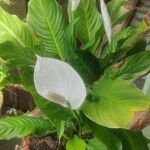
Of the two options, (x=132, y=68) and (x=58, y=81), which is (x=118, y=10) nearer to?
(x=132, y=68)

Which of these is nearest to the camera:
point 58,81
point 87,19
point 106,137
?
point 58,81

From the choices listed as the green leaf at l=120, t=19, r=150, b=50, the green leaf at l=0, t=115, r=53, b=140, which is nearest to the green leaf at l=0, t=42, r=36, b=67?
the green leaf at l=0, t=115, r=53, b=140

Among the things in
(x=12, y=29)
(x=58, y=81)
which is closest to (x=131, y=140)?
(x=58, y=81)

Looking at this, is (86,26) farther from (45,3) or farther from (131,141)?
(131,141)

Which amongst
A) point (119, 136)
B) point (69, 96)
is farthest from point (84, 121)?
point (69, 96)

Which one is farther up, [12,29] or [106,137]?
[12,29]

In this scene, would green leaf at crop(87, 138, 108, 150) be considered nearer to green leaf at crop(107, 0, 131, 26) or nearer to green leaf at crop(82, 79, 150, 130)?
green leaf at crop(82, 79, 150, 130)
